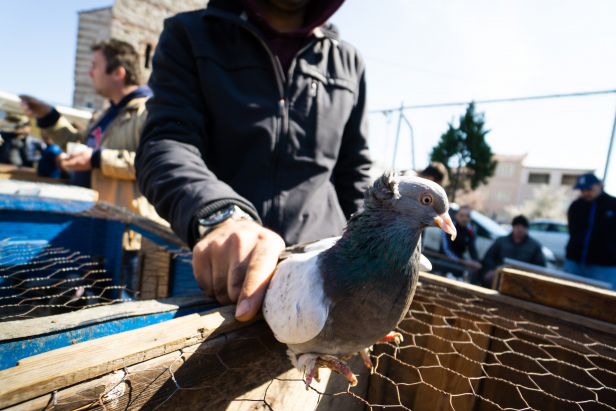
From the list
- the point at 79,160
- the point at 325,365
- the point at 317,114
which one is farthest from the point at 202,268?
the point at 79,160

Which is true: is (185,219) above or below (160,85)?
below

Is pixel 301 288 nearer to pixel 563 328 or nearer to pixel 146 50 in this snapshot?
pixel 563 328

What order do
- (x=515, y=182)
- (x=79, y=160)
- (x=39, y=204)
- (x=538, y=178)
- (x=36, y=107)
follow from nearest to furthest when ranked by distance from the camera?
(x=39, y=204) → (x=79, y=160) → (x=36, y=107) → (x=538, y=178) → (x=515, y=182)

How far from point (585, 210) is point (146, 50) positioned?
1308cm

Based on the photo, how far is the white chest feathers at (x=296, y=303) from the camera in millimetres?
757

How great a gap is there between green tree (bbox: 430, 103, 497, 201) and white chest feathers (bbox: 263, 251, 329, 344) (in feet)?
66.2

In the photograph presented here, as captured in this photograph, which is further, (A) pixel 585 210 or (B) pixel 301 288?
(A) pixel 585 210

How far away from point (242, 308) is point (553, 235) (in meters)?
11.5

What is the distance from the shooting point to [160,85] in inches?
51.0

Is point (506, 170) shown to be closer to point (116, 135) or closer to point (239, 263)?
point (116, 135)

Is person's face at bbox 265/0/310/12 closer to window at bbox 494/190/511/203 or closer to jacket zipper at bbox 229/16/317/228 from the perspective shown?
jacket zipper at bbox 229/16/317/228

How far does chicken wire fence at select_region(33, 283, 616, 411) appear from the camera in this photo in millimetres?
624

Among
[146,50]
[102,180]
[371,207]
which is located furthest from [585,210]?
[146,50]

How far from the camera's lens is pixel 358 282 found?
778 millimetres
